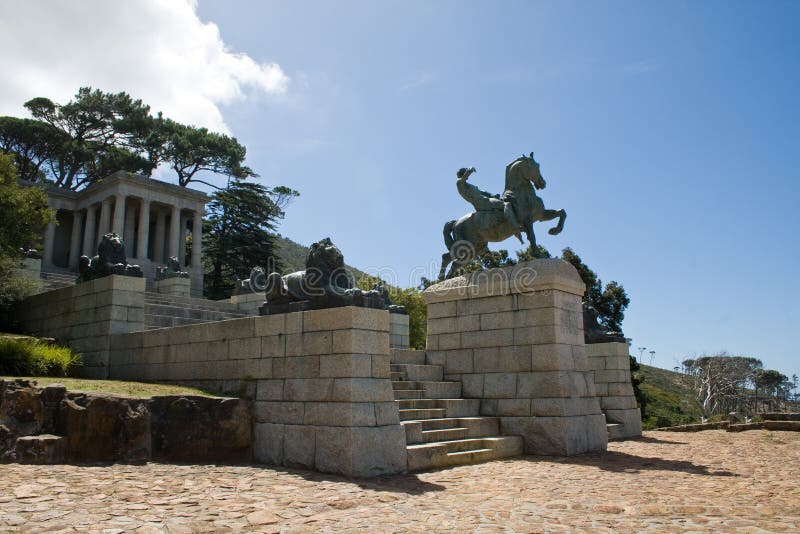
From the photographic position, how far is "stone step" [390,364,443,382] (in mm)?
9938

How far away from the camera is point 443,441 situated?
8.20 metres

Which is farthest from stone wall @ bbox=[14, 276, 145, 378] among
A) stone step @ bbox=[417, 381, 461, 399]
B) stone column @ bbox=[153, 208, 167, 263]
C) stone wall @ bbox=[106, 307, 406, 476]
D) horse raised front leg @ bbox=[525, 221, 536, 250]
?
stone column @ bbox=[153, 208, 167, 263]

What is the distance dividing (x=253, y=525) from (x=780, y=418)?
15969mm

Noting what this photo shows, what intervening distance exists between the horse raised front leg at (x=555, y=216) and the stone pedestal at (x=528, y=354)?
5.08ft

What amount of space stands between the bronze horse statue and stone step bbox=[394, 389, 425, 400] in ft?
10.2

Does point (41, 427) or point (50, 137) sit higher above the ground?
point (50, 137)

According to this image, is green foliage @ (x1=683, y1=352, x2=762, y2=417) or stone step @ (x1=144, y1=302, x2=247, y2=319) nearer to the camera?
stone step @ (x1=144, y1=302, x2=247, y2=319)

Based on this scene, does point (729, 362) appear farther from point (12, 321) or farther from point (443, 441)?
point (12, 321)

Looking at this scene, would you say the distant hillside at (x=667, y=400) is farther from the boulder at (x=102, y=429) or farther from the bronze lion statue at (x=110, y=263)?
the boulder at (x=102, y=429)

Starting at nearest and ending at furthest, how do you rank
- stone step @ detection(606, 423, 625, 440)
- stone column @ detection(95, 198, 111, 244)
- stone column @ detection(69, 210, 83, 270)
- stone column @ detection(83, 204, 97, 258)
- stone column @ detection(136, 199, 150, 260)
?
stone step @ detection(606, 423, 625, 440), stone column @ detection(136, 199, 150, 260), stone column @ detection(95, 198, 111, 244), stone column @ detection(83, 204, 97, 258), stone column @ detection(69, 210, 83, 270)

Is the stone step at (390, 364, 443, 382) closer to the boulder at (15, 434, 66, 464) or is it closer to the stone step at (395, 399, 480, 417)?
the stone step at (395, 399, 480, 417)

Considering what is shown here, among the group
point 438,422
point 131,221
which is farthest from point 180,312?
point 131,221

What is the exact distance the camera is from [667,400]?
1535 inches

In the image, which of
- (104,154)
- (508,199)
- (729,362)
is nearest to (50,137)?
(104,154)
